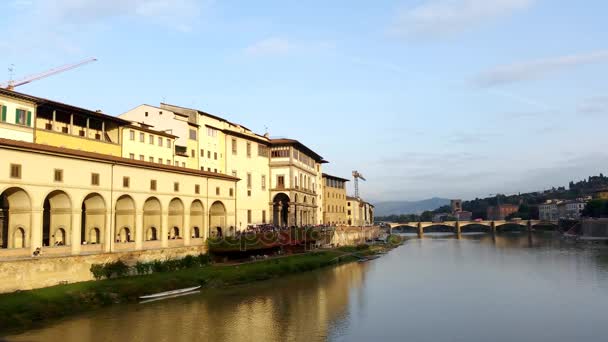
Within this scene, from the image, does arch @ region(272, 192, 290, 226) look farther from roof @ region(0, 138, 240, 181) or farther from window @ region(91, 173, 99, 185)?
window @ region(91, 173, 99, 185)

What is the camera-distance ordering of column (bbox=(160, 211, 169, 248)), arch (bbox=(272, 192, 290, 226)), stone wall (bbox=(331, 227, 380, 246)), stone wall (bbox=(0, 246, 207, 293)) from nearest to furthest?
stone wall (bbox=(0, 246, 207, 293)) → column (bbox=(160, 211, 169, 248)) → arch (bbox=(272, 192, 290, 226)) → stone wall (bbox=(331, 227, 380, 246))

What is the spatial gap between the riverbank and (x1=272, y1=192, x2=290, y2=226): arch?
17.0 meters

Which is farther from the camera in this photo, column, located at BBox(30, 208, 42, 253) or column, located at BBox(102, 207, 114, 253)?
column, located at BBox(102, 207, 114, 253)

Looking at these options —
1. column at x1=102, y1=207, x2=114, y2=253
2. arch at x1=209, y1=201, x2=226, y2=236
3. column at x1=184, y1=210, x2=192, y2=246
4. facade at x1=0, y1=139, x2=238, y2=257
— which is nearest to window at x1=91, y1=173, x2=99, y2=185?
facade at x1=0, y1=139, x2=238, y2=257

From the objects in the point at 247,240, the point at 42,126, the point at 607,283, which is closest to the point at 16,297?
the point at 42,126

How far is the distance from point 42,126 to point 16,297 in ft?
57.3

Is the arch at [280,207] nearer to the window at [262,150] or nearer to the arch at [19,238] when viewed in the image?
A: the window at [262,150]

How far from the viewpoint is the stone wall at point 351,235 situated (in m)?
101

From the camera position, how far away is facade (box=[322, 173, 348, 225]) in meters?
118

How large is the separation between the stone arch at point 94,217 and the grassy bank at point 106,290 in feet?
15.2

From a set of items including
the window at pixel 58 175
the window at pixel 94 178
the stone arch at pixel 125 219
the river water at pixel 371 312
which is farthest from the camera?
the stone arch at pixel 125 219

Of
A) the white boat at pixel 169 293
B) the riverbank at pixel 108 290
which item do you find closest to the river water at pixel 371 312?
the riverbank at pixel 108 290

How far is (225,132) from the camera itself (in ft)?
229

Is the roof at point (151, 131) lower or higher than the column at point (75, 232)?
higher
